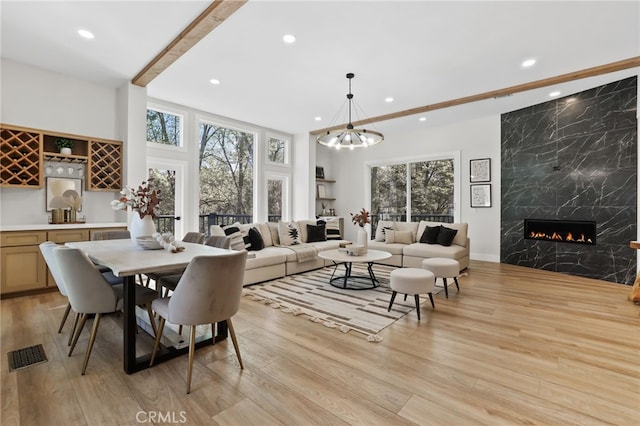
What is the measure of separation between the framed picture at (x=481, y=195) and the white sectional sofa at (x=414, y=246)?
123cm

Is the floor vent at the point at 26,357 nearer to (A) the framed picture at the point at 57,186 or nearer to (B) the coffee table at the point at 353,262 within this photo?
(A) the framed picture at the point at 57,186

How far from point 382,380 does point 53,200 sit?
179 inches

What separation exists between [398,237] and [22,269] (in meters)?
5.65

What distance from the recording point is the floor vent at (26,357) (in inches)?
84.4

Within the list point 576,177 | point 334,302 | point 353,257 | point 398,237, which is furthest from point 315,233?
point 576,177

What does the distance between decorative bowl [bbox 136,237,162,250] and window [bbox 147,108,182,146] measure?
11.5 ft

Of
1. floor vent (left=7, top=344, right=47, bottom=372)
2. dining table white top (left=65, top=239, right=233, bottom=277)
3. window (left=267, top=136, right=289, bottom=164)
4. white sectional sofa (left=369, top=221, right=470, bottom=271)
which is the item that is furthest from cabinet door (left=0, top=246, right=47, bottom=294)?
white sectional sofa (left=369, top=221, right=470, bottom=271)

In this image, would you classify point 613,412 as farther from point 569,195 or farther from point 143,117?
point 143,117

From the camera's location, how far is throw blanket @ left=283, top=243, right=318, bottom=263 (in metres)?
4.96

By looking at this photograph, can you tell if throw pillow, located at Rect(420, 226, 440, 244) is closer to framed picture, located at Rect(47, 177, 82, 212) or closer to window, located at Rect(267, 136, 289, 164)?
window, located at Rect(267, 136, 289, 164)

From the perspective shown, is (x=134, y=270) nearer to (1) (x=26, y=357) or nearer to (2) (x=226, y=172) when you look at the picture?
(1) (x=26, y=357)

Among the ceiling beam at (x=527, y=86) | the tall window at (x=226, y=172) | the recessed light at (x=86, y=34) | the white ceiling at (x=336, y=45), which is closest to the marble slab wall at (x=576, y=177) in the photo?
the white ceiling at (x=336, y=45)

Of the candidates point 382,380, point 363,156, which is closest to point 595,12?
point 382,380

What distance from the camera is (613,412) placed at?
1.69 metres
